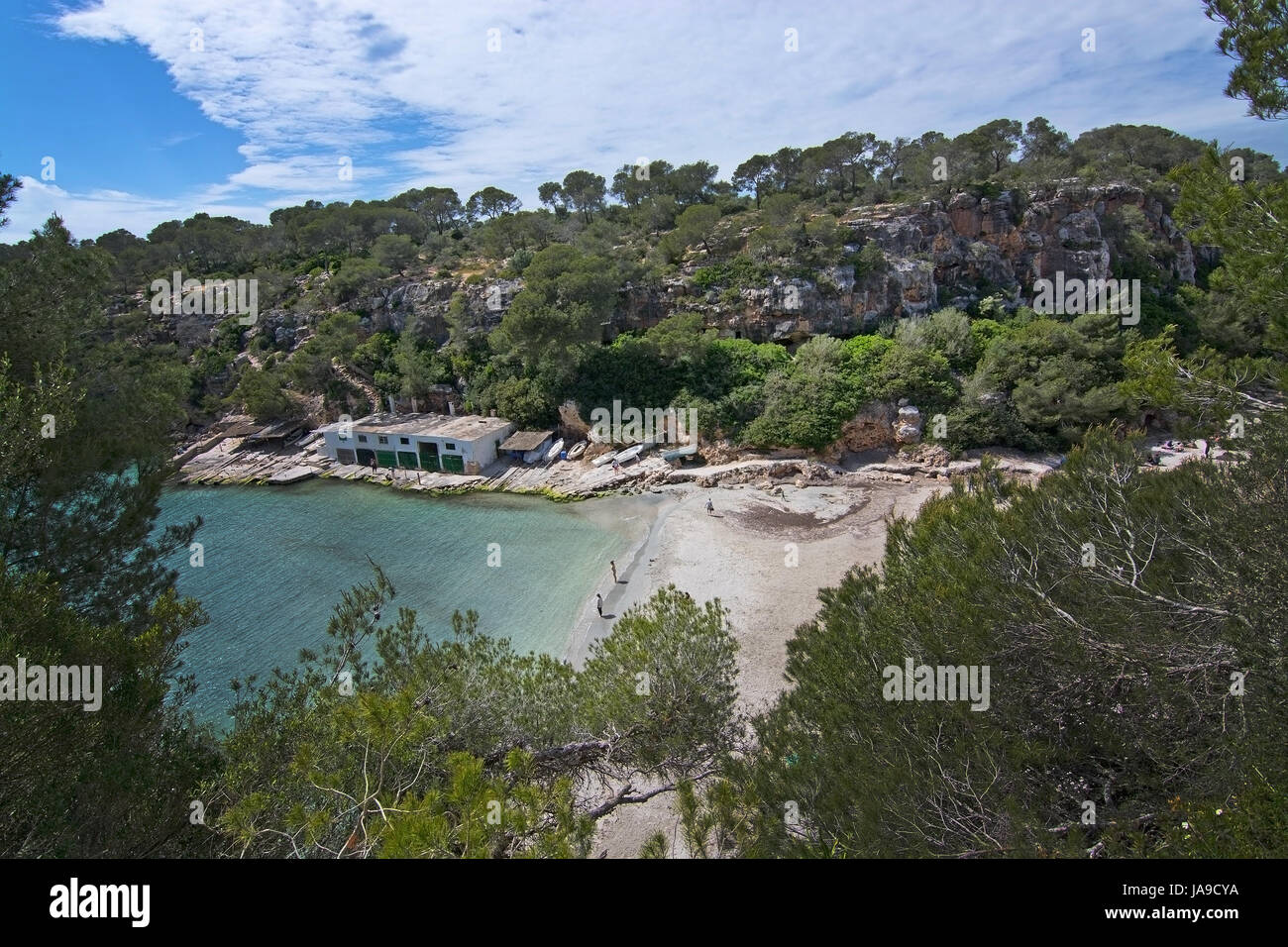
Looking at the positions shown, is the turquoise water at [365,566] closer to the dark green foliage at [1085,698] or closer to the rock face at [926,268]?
the dark green foliage at [1085,698]

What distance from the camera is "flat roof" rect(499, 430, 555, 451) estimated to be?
98.3 ft

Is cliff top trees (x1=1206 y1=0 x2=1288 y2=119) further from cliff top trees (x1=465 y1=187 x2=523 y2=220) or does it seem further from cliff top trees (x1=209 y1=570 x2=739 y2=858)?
cliff top trees (x1=465 y1=187 x2=523 y2=220)

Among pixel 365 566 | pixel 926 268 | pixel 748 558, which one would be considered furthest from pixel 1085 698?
pixel 926 268

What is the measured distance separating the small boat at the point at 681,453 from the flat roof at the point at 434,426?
925cm

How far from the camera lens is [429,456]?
30.5m

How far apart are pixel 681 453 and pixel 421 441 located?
13655mm

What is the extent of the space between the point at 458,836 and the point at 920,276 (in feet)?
116

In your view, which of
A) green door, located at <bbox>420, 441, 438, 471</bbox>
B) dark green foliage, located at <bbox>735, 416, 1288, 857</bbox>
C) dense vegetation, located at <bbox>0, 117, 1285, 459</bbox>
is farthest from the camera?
green door, located at <bbox>420, 441, 438, 471</bbox>

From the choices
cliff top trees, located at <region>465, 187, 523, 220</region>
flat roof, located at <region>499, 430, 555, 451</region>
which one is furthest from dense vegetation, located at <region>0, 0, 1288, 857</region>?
cliff top trees, located at <region>465, 187, 523, 220</region>

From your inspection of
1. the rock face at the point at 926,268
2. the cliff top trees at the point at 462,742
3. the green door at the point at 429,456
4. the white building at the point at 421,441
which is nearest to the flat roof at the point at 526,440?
the white building at the point at 421,441

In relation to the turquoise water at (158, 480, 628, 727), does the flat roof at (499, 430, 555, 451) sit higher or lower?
higher

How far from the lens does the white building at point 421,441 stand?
2977cm
